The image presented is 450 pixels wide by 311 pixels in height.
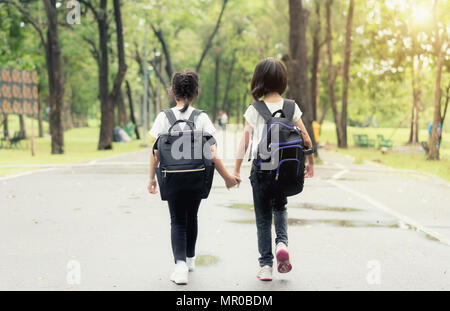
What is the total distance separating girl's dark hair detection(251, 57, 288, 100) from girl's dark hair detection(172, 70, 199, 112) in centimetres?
51

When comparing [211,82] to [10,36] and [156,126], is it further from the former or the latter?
[156,126]

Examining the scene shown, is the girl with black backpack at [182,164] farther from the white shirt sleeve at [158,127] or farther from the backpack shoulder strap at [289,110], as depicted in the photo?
the backpack shoulder strap at [289,110]

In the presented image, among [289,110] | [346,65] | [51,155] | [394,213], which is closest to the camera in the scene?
[289,110]

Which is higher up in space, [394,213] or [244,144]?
[244,144]

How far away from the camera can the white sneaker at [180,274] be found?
18.9 ft

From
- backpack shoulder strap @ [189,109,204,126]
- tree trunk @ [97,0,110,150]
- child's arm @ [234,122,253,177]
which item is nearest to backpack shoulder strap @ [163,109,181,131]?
backpack shoulder strap @ [189,109,204,126]

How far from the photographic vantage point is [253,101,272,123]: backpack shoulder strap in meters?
5.69

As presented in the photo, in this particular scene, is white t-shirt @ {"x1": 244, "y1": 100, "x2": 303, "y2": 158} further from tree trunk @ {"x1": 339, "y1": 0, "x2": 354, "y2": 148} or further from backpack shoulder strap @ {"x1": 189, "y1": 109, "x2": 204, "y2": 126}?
tree trunk @ {"x1": 339, "y1": 0, "x2": 354, "y2": 148}

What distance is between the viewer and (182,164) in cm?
566

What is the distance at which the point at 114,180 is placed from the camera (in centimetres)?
1623

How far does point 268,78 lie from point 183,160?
3.24 feet

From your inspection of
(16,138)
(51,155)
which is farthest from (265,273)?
(16,138)

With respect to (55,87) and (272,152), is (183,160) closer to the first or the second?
(272,152)
